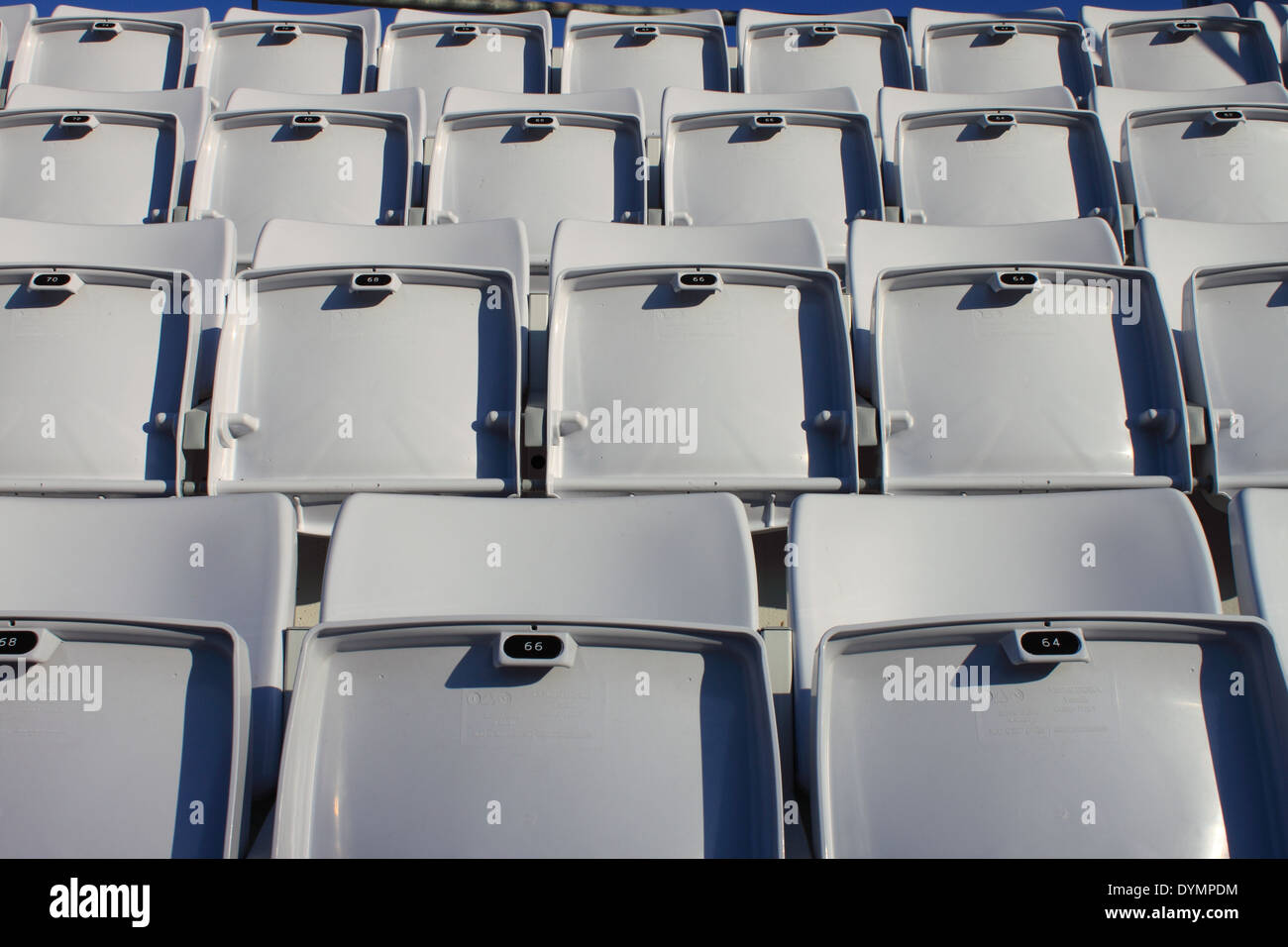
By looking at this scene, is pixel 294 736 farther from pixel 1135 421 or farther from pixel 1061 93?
pixel 1061 93

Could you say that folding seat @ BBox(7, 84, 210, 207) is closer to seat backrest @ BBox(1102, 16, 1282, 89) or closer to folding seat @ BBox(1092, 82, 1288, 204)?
folding seat @ BBox(1092, 82, 1288, 204)

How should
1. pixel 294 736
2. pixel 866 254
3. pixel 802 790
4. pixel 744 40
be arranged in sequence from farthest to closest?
pixel 744 40 → pixel 866 254 → pixel 802 790 → pixel 294 736

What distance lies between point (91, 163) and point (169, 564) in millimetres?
1487

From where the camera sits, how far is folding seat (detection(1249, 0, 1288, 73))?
298 cm

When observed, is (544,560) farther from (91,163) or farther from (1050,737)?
(91,163)

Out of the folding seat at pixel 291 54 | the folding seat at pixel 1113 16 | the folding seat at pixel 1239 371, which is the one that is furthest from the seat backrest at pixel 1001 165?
the folding seat at pixel 291 54

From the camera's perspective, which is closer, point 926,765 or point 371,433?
point 926,765

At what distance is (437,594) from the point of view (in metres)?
1.00

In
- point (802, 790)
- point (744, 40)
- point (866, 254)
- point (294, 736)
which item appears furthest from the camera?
point (744, 40)

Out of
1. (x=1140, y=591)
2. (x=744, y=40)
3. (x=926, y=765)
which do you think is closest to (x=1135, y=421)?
(x=1140, y=591)

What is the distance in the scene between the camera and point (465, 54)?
109 inches

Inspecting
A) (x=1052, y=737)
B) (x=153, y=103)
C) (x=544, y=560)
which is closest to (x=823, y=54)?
(x=153, y=103)

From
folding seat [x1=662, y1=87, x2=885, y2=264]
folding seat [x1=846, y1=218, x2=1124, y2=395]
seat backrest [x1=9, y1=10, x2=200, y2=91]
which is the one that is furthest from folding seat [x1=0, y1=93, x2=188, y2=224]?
folding seat [x1=846, y1=218, x2=1124, y2=395]

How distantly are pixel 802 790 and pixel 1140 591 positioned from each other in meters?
0.47
